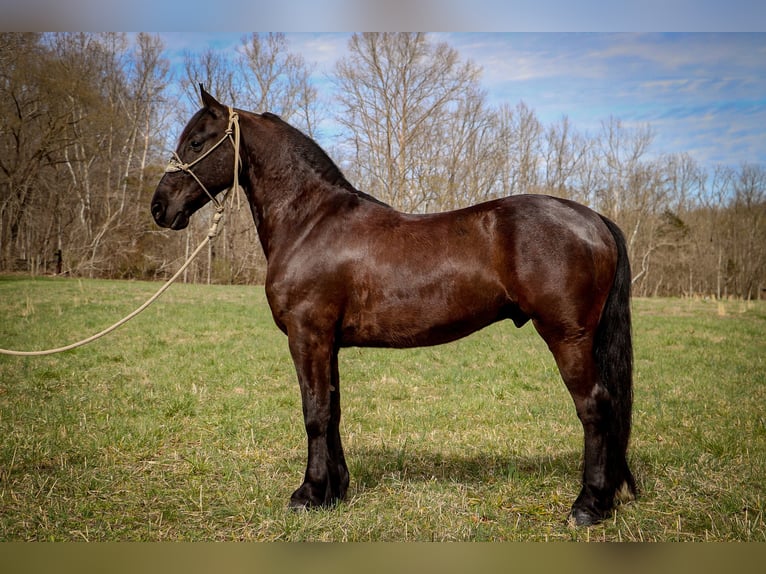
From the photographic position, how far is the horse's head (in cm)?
277

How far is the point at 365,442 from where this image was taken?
12.7ft

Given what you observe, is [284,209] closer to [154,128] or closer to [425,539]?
[425,539]

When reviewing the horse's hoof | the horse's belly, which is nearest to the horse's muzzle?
the horse's belly

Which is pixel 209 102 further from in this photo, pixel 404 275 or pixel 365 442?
pixel 365 442

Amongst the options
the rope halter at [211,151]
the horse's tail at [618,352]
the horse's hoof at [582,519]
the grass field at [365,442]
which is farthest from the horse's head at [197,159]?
the horse's hoof at [582,519]

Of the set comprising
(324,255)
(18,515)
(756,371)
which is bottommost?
(18,515)

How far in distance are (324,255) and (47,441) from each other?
106 inches

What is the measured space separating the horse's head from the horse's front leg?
0.98m

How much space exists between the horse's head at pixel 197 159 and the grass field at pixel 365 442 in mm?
1630

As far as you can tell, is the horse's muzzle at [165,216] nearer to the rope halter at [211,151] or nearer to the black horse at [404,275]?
the black horse at [404,275]

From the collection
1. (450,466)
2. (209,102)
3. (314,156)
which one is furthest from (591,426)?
(209,102)

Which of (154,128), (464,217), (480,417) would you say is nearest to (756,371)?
(480,417)

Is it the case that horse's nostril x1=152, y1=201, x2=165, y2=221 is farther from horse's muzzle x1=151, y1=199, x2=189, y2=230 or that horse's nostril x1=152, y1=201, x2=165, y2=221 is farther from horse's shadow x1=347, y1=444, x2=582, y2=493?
horse's shadow x1=347, y1=444, x2=582, y2=493

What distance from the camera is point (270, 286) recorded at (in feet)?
Answer: 8.93
